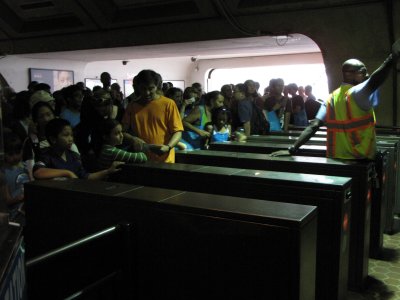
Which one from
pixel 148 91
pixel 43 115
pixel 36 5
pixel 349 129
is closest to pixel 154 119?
pixel 148 91

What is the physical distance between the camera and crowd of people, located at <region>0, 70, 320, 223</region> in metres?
2.41

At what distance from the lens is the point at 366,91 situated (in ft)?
9.11

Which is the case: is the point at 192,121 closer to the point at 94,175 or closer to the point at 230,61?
the point at 94,175

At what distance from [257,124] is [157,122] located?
2.40 metres

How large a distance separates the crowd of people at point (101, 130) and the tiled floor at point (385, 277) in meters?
1.55

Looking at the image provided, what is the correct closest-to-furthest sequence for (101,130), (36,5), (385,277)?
1. (101,130)
2. (385,277)
3. (36,5)

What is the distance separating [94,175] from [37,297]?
82cm

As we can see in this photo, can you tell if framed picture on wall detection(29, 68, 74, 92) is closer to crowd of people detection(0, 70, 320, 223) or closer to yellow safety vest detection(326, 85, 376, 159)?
crowd of people detection(0, 70, 320, 223)

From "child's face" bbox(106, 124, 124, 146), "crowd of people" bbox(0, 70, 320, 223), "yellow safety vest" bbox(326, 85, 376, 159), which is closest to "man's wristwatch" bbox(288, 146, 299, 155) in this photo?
"yellow safety vest" bbox(326, 85, 376, 159)

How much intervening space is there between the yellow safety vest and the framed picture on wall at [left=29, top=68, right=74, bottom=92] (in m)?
7.16

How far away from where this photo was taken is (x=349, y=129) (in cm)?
298

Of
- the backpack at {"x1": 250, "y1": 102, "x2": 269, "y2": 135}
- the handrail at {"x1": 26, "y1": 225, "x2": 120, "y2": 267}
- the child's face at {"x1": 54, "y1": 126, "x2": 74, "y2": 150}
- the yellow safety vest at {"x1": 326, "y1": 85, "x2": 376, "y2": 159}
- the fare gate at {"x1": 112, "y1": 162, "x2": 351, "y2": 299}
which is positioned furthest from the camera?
the backpack at {"x1": 250, "y1": 102, "x2": 269, "y2": 135}

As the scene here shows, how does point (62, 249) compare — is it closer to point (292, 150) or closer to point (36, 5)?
point (292, 150)

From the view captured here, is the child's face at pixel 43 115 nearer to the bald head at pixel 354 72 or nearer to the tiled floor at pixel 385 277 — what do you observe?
the bald head at pixel 354 72
